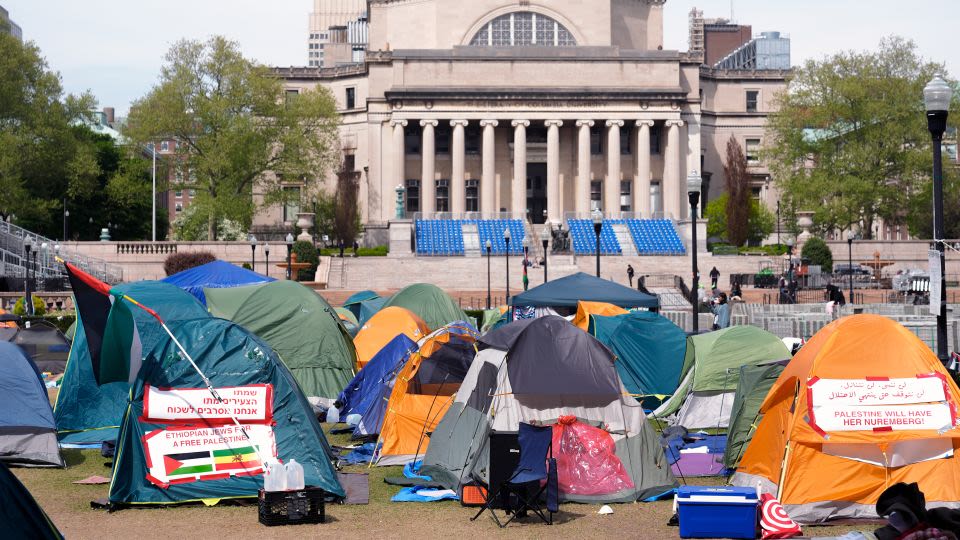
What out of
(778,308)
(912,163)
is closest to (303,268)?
(778,308)

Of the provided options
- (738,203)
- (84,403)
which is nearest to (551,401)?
(84,403)

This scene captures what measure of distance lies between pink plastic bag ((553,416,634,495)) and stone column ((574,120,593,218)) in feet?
206

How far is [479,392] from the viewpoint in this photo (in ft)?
51.9

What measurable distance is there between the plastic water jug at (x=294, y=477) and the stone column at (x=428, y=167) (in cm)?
6398

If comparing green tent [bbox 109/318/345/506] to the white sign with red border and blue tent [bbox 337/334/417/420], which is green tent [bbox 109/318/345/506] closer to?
blue tent [bbox 337/334/417/420]

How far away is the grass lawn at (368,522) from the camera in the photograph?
13211 mm

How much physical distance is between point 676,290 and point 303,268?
18100 millimetres

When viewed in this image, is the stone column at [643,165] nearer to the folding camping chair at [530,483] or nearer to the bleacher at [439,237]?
the bleacher at [439,237]

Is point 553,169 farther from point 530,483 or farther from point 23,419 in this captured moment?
point 530,483

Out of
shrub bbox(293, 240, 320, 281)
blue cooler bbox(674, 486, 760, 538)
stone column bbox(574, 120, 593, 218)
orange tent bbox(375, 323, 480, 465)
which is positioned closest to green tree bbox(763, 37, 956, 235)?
stone column bbox(574, 120, 593, 218)

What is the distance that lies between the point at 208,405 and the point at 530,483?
3.96m

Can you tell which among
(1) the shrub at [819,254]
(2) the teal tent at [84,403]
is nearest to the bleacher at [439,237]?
(1) the shrub at [819,254]

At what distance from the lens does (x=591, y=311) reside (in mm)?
27297

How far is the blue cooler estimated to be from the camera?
12.9m
